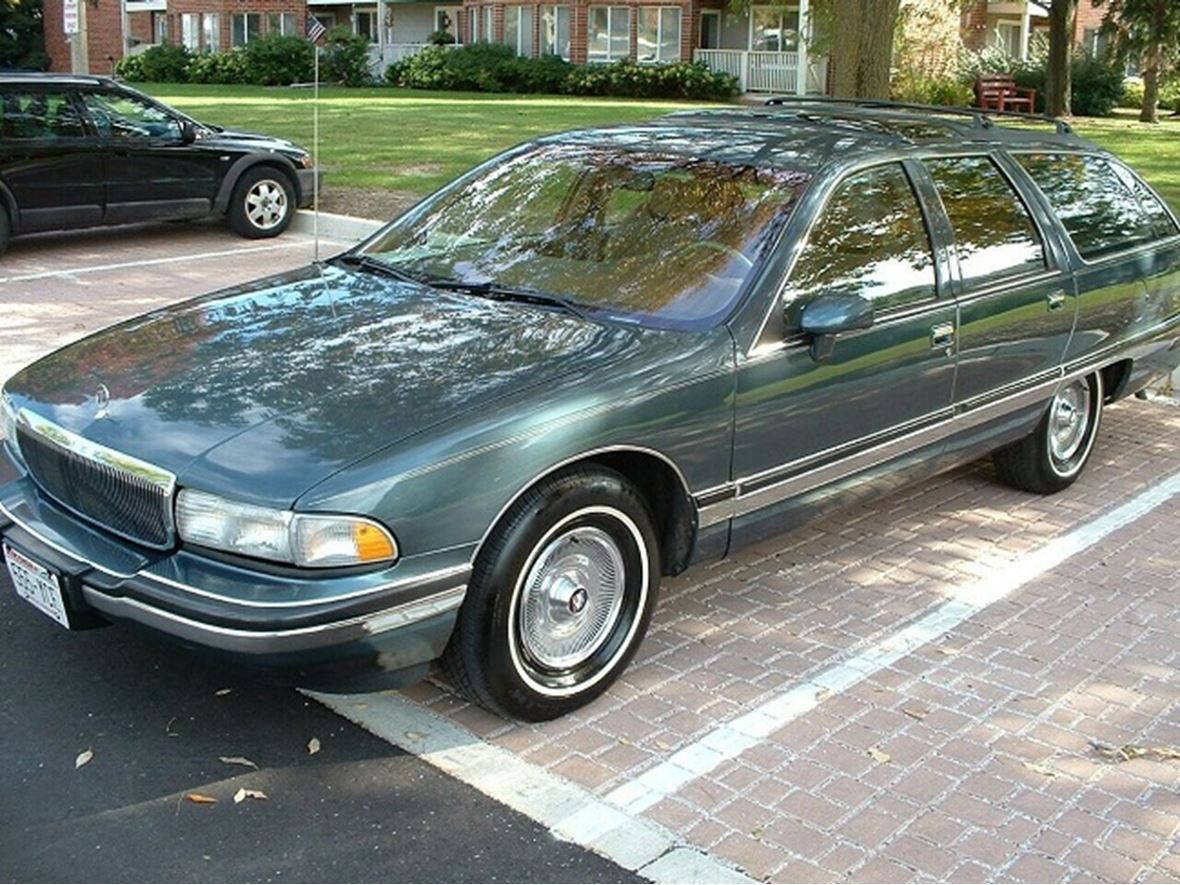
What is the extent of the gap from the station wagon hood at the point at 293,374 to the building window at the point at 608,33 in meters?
36.8

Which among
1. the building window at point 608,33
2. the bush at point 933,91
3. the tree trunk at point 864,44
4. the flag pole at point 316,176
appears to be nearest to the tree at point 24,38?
the building window at point 608,33

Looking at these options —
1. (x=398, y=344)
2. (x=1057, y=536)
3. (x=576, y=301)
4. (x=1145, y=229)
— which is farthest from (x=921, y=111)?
(x=398, y=344)

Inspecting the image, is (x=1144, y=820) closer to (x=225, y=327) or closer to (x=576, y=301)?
(x=576, y=301)

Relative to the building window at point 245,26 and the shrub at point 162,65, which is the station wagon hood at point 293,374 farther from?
the building window at point 245,26

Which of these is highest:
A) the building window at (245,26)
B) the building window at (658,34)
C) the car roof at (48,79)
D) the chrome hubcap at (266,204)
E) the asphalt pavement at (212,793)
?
the building window at (245,26)

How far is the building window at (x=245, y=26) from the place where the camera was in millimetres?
50031

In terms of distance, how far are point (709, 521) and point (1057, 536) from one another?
7.14 ft

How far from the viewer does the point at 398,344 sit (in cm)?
429

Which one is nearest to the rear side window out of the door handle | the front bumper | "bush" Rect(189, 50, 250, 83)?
the door handle

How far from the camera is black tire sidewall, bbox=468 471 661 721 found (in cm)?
383

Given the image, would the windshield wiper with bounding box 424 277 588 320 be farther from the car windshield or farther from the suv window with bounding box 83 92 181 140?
the suv window with bounding box 83 92 181 140

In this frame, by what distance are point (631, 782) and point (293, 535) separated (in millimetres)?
1155

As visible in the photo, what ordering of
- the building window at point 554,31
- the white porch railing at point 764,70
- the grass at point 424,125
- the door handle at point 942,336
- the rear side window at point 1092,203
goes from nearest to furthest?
the door handle at point 942,336 → the rear side window at point 1092,203 → the grass at point 424,125 → the white porch railing at point 764,70 → the building window at point 554,31

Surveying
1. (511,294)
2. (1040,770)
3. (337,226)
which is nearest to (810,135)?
(511,294)
